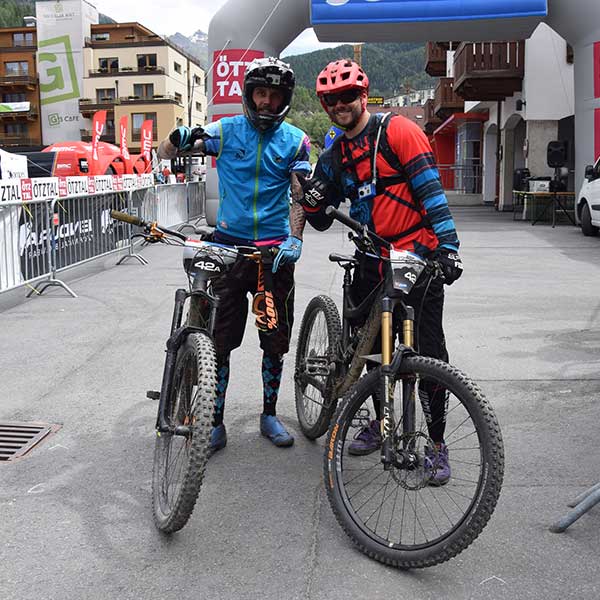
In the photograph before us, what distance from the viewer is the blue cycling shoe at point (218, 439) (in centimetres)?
460

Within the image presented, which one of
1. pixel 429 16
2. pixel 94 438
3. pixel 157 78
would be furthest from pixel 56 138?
pixel 94 438

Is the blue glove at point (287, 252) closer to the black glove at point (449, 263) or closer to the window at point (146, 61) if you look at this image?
the black glove at point (449, 263)

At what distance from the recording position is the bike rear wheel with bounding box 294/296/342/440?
4387mm

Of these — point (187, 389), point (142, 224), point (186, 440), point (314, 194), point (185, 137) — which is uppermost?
point (185, 137)

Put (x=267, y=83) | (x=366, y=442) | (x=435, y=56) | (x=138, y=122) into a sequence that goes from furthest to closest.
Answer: (x=138, y=122)
(x=435, y=56)
(x=366, y=442)
(x=267, y=83)

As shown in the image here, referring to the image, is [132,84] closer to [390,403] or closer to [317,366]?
[317,366]

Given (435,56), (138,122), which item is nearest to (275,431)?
(435,56)

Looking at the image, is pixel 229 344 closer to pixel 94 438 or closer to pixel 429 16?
pixel 94 438

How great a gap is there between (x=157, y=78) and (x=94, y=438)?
250 feet

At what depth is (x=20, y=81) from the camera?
259 ft

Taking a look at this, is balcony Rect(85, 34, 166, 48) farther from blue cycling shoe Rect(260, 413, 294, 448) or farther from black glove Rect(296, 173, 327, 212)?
black glove Rect(296, 173, 327, 212)

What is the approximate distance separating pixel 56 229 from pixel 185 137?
713 centimetres

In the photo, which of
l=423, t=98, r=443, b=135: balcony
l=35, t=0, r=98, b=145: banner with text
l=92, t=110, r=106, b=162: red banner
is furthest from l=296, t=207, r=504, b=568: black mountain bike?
l=35, t=0, r=98, b=145: banner with text

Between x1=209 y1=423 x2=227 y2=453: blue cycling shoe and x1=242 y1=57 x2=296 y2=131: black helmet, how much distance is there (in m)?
1.60
